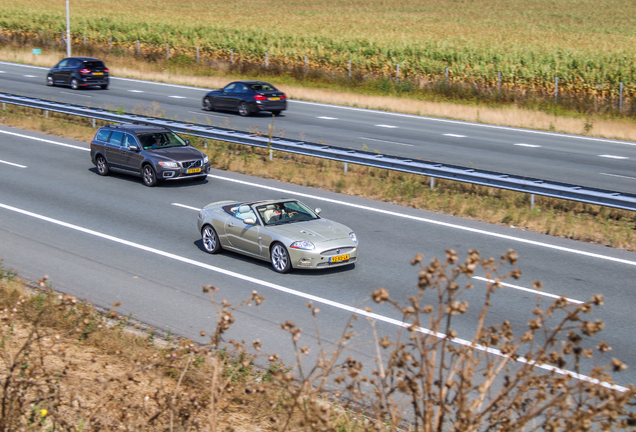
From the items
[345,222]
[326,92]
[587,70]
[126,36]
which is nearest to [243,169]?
[345,222]

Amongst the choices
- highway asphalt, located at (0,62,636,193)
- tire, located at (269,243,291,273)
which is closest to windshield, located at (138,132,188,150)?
highway asphalt, located at (0,62,636,193)

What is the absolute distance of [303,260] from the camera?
12.3m

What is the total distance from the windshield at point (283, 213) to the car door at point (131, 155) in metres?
7.49

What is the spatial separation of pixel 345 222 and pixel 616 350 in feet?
25.1

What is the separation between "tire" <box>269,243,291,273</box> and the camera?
12539 millimetres

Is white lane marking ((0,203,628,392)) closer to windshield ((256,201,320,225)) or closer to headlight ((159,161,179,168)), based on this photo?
windshield ((256,201,320,225))

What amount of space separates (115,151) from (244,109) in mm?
11887

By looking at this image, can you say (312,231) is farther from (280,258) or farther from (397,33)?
(397,33)

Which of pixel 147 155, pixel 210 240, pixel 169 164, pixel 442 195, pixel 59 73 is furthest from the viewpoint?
pixel 59 73

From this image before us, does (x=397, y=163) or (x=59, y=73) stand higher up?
(x=59, y=73)

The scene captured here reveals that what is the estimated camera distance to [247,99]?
31.4m

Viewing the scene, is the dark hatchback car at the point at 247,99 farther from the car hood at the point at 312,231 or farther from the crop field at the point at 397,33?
the car hood at the point at 312,231

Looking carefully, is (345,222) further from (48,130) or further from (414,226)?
(48,130)

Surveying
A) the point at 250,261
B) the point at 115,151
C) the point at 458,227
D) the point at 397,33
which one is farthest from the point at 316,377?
the point at 397,33
